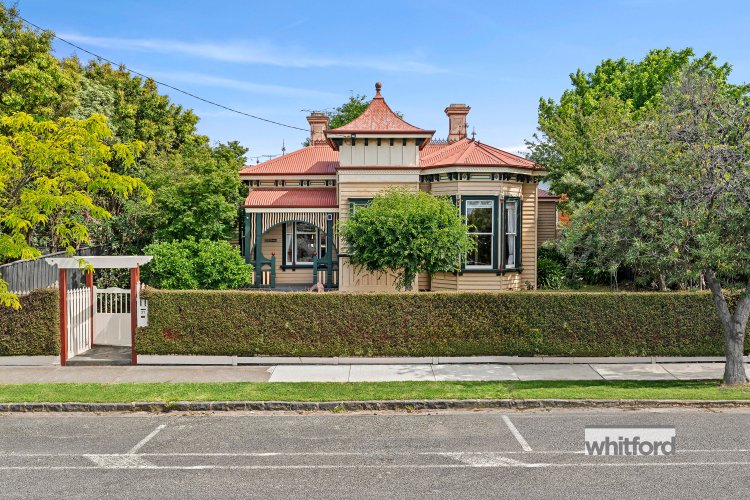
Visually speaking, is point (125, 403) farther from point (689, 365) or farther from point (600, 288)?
point (600, 288)

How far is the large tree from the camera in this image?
13258mm

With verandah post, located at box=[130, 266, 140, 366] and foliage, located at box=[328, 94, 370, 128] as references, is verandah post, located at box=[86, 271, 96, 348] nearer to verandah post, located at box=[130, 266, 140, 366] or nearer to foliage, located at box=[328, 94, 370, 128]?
verandah post, located at box=[130, 266, 140, 366]

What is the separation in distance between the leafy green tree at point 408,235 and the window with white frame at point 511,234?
4.34m

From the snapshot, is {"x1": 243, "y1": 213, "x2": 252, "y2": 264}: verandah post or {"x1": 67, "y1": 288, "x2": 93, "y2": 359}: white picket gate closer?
{"x1": 67, "y1": 288, "x2": 93, "y2": 359}: white picket gate

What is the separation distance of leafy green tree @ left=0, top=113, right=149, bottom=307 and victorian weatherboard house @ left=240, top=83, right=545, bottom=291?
9530mm

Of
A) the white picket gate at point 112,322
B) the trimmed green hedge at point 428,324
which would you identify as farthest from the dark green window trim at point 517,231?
the white picket gate at point 112,322

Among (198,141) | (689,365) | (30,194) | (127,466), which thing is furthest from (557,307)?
(198,141)

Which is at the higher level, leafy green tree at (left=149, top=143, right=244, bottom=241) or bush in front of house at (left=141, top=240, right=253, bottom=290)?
leafy green tree at (left=149, top=143, right=244, bottom=241)

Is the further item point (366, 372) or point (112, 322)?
point (112, 322)

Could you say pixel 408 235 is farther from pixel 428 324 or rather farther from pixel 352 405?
pixel 352 405

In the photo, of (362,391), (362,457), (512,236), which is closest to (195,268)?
(362,391)

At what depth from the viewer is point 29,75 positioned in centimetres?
2367

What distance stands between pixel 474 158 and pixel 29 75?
1671 centimetres

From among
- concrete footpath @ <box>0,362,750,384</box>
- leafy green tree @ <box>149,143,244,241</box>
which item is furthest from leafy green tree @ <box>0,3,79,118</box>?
concrete footpath @ <box>0,362,750,384</box>
